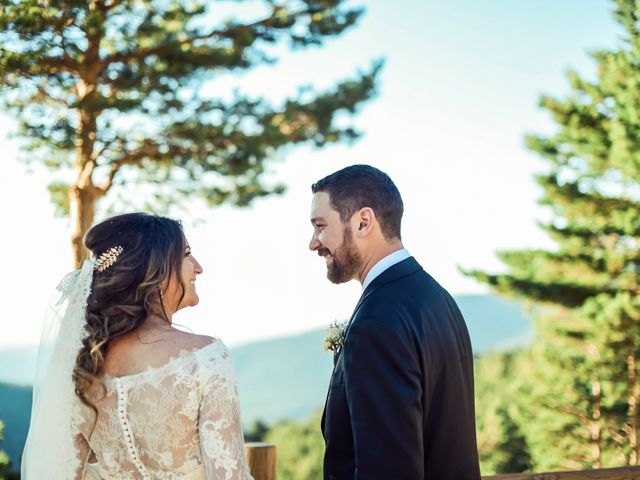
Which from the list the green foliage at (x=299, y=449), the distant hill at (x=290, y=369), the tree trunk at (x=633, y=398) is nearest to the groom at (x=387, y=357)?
the tree trunk at (x=633, y=398)

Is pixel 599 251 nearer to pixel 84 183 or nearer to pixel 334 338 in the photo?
pixel 84 183

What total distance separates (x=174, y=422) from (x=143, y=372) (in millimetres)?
177

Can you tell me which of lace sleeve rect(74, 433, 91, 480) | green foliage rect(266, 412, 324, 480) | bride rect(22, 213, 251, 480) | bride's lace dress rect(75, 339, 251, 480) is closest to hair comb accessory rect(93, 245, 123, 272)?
bride rect(22, 213, 251, 480)

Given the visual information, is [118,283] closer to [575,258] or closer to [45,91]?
[45,91]

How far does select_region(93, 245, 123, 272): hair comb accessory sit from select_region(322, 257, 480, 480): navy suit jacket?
0.77 metres

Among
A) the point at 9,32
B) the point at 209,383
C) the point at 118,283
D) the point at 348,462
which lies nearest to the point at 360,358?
the point at 348,462

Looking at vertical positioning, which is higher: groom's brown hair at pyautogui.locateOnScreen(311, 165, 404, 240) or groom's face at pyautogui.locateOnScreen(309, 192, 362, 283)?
groom's brown hair at pyautogui.locateOnScreen(311, 165, 404, 240)

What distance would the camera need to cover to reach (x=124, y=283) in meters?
2.34

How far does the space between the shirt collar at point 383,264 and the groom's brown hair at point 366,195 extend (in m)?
0.07

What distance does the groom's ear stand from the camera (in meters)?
2.40

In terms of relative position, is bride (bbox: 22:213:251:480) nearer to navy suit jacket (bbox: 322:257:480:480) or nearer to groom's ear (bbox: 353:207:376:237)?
navy suit jacket (bbox: 322:257:480:480)

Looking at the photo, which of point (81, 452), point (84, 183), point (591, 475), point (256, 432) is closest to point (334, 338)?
point (81, 452)

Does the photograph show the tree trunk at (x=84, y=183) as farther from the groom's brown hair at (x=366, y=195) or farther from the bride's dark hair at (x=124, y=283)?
the groom's brown hair at (x=366, y=195)

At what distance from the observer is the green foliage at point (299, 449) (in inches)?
1909
